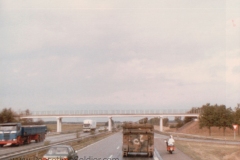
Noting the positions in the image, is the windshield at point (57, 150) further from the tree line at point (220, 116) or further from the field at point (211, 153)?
the tree line at point (220, 116)

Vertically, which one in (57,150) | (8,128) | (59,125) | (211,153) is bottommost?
(59,125)

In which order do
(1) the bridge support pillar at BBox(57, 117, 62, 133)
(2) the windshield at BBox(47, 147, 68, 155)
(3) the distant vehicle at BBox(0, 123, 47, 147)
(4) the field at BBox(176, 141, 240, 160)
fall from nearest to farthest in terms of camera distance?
1. (2) the windshield at BBox(47, 147, 68, 155)
2. (4) the field at BBox(176, 141, 240, 160)
3. (3) the distant vehicle at BBox(0, 123, 47, 147)
4. (1) the bridge support pillar at BBox(57, 117, 62, 133)

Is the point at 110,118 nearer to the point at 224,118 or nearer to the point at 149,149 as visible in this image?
the point at 224,118

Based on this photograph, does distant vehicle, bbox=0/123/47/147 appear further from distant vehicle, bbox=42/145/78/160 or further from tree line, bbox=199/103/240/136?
tree line, bbox=199/103/240/136

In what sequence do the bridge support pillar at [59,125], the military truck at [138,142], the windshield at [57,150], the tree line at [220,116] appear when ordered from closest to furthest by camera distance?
the windshield at [57,150]
the military truck at [138,142]
the tree line at [220,116]
the bridge support pillar at [59,125]

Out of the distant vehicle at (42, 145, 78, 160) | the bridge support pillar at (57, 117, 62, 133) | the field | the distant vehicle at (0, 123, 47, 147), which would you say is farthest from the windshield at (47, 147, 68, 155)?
the bridge support pillar at (57, 117, 62, 133)

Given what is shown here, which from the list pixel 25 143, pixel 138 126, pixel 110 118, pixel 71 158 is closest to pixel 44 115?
pixel 110 118

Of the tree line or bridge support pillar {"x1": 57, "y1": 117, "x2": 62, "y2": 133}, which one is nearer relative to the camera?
the tree line

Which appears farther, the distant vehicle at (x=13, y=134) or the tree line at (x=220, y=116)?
the tree line at (x=220, y=116)

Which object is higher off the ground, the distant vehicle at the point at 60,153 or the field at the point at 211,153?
the distant vehicle at the point at 60,153

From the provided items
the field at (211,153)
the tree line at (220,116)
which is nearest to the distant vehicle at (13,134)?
the field at (211,153)

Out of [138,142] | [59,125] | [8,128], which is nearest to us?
[138,142]

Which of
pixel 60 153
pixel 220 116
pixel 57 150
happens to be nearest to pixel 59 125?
pixel 220 116

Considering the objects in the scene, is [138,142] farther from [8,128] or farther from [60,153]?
[8,128]
